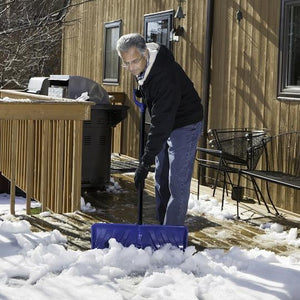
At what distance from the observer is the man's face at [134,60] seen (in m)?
3.98

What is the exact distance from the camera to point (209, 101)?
25.1 ft

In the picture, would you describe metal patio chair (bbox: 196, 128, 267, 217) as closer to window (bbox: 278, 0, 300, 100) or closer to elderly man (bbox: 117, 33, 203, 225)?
window (bbox: 278, 0, 300, 100)

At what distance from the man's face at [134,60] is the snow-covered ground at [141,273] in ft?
4.05

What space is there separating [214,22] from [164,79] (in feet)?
12.6

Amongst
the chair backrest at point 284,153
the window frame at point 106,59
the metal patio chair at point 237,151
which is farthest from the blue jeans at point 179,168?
the window frame at point 106,59

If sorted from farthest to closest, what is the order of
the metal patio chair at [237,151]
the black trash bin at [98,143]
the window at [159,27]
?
the window at [159,27]
the black trash bin at [98,143]
the metal patio chair at [237,151]

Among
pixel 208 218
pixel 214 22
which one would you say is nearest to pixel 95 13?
pixel 214 22

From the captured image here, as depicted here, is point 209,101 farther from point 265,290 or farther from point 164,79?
point 265,290

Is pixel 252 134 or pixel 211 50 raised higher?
pixel 211 50

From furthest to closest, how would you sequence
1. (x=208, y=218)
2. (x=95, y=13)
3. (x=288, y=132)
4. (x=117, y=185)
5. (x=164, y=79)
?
(x=95, y=13), (x=117, y=185), (x=288, y=132), (x=208, y=218), (x=164, y=79)

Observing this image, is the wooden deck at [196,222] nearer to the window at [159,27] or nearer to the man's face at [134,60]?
the man's face at [134,60]

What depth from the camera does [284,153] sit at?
20.7 feet

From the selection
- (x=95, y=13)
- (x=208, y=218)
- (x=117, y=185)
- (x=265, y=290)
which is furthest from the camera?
(x=95, y=13)

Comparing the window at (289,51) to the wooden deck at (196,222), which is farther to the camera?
the window at (289,51)
